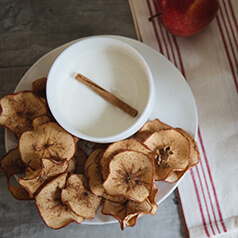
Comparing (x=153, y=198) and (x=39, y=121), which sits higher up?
(x=39, y=121)

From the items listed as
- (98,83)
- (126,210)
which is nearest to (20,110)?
(98,83)

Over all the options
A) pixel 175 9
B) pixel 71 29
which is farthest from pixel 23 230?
pixel 175 9

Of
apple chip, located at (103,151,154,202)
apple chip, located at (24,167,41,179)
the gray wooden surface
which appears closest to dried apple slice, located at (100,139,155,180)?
apple chip, located at (103,151,154,202)

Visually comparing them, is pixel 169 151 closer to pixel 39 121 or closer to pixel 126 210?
pixel 126 210

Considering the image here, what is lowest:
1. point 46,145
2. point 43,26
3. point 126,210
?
point 126,210

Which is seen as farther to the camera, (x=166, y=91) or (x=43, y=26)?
(x=43, y=26)

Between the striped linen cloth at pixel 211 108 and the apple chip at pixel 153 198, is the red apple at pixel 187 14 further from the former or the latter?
the apple chip at pixel 153 198

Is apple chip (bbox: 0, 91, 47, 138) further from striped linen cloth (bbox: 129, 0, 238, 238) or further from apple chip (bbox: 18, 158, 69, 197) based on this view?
striped linen cloth (bbox: 129, 0, 238, 238)
